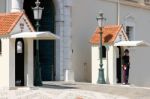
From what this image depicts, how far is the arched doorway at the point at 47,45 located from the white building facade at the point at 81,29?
0.24 meters

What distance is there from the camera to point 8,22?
1977cm

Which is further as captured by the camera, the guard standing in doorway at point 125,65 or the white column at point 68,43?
the white column at point 68,43

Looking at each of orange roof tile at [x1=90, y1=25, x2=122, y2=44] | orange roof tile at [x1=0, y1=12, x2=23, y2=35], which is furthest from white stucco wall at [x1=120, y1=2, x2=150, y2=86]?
orange roof tile at [x1=0, y1=12, x2=23, y2=35]

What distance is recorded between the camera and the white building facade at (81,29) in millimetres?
26547

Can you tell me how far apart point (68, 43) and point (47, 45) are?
3.78ft

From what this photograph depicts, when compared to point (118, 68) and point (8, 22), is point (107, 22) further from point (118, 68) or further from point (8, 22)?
point (8, 22)

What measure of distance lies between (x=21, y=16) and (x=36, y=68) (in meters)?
2.64

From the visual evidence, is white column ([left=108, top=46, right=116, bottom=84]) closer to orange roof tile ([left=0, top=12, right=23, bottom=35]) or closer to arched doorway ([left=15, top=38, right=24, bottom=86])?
arched doorway ([left=15, top=38, right=24, bottom=86])

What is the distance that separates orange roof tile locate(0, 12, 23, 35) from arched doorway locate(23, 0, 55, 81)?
665cm

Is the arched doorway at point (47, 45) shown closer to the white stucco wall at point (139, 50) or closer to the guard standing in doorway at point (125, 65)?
the guard standing in doorway at point (125, 65)

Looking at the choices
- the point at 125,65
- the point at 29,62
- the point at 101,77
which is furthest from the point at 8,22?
the point at 125,65

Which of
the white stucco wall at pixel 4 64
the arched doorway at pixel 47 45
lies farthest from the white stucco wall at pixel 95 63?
the white stucco wall at pixel 4 64

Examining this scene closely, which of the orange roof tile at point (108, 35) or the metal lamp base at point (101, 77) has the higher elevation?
the orange roof tile at point (108, 35)

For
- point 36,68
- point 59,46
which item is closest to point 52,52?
point 59,46
